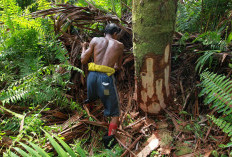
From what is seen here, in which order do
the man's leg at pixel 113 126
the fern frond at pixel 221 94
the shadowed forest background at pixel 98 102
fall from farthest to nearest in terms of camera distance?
the man's leg at pixel 113 126 → the shadowed forest background at pixel 98 102 → the fern frond at pixel 221 94

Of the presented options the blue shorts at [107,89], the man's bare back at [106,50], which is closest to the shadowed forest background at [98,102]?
the blue shorts at [107,89]

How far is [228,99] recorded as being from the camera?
4.86 feet

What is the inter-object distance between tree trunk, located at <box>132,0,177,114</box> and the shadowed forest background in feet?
0.93

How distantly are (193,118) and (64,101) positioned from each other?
181cm

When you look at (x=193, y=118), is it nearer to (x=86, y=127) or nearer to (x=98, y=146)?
(x=98, y=146)

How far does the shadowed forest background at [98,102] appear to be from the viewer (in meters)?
1.64

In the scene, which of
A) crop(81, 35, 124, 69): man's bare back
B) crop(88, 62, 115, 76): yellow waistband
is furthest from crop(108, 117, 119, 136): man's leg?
crop(81, 35, 124, 69): man's bare back

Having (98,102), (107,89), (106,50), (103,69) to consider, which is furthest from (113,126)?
(106,50)

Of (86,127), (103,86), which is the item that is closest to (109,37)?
(103,86)

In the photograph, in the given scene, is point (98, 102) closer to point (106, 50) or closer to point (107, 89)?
point (107, 89)

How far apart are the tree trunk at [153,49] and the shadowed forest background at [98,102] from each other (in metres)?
0.28

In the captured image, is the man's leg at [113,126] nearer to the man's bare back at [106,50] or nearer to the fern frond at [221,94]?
the man's bare back at [106,50]

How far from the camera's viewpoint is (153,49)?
5.64ft

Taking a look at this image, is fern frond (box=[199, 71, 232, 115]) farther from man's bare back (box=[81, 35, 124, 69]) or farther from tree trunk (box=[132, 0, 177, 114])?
man's bare back (box=[81, 35, 124, 69])
